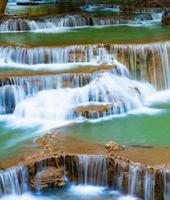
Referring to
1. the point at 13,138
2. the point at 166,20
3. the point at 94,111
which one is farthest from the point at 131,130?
the point at 166,20

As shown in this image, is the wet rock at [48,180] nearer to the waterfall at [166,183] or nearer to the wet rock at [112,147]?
the wet rock at [112,147]

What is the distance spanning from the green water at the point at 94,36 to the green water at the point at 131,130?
4.07 meters

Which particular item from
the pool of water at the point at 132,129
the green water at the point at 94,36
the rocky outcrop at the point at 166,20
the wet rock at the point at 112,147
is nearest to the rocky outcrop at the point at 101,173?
the wet rock at the point at 112,147

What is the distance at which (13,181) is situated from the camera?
9.45 meters

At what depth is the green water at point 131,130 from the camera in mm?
10812

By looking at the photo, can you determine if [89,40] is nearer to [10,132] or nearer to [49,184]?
[10,132]

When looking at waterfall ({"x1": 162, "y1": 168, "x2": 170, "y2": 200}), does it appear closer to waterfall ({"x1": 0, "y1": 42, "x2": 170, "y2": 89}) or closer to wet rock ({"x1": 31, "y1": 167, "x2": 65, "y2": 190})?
wet rock ({"x1": 31, "y1": 167, "x2": 65, "y2": 190})

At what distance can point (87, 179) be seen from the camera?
9.72 metres

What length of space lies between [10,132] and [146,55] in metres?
4.51

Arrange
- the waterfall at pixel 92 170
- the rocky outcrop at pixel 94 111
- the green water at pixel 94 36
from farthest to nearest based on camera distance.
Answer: the green water at pixel 94 36
the rocky outcrop at pixel 94 111
the waterfall at pixel 92 170

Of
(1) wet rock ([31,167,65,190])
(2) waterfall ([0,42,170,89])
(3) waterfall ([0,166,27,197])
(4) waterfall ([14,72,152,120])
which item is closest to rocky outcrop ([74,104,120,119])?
(4) waterfall ([14,72,152,120])

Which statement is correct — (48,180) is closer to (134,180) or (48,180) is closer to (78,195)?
(78,195)

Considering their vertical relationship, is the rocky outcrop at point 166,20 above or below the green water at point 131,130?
above

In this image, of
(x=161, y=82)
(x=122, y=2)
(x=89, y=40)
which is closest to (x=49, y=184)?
(x=161, y=82)
